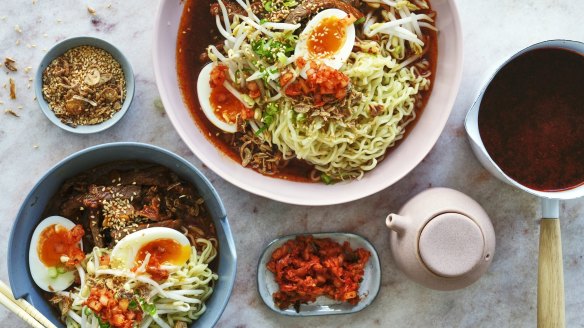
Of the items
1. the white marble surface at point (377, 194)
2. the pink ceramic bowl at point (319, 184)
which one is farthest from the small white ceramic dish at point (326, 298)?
the pink ceramic bowl at point (319, 184)

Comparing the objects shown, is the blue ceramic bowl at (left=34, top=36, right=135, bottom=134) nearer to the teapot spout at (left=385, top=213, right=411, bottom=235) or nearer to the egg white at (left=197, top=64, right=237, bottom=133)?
the egg white at (left=197, top=64, right=237, bottom=133)

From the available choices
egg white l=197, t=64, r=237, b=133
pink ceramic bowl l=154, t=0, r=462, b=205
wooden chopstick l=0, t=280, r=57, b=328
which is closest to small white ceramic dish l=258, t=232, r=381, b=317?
pink ceramic bowl l=154, t=0, r=462, b=205

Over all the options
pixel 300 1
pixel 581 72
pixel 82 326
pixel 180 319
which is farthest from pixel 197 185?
pixel 581 72

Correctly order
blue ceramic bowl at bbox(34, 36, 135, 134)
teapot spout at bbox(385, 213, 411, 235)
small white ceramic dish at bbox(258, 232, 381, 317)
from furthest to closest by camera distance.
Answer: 1. small white ceramic dish at bbox(258, 232, 381, 317)
2. blue ceramic bowl at bbox(34, 36, 135, 134)
3. teapot spout at bbox(385, 213, 411, 235)

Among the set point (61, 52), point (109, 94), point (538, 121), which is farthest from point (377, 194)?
point (61, 52)

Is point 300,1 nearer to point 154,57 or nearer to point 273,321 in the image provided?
point 154,57

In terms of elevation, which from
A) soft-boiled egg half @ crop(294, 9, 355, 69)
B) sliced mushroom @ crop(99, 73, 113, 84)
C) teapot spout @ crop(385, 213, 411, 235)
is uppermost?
soft-boiled egg half @ crop(294, 9, 355, 69)
